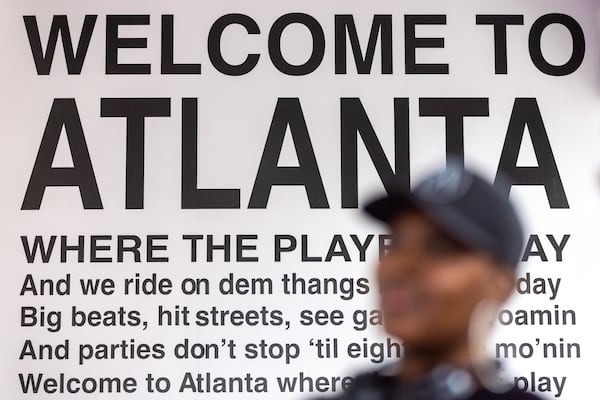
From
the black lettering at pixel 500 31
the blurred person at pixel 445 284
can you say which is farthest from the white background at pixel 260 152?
the blurred person at pixel 445 284

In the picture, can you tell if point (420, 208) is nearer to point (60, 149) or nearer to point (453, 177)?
point (453, 177)

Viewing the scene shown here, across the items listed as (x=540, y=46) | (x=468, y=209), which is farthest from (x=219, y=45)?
(x=468, y=209)

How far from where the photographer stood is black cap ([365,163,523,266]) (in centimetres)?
95

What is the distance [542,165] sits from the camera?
307 cm

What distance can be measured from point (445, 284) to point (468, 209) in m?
0.07

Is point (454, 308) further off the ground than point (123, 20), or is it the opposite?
point (123, 20)

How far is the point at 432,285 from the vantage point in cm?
95

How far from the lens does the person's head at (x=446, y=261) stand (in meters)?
0.95

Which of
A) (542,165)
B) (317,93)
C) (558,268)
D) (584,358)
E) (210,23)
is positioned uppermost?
(210,23)

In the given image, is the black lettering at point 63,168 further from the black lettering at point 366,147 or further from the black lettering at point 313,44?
the black lettering at point 366,147

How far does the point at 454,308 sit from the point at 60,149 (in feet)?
7.58

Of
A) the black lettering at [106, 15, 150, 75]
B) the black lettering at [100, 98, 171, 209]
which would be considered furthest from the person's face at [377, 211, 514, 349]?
the black lettering at [106, 15, 150, 75]

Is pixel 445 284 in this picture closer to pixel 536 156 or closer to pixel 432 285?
pixel 432 285

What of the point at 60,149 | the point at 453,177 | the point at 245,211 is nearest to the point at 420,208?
the point at 453,177
